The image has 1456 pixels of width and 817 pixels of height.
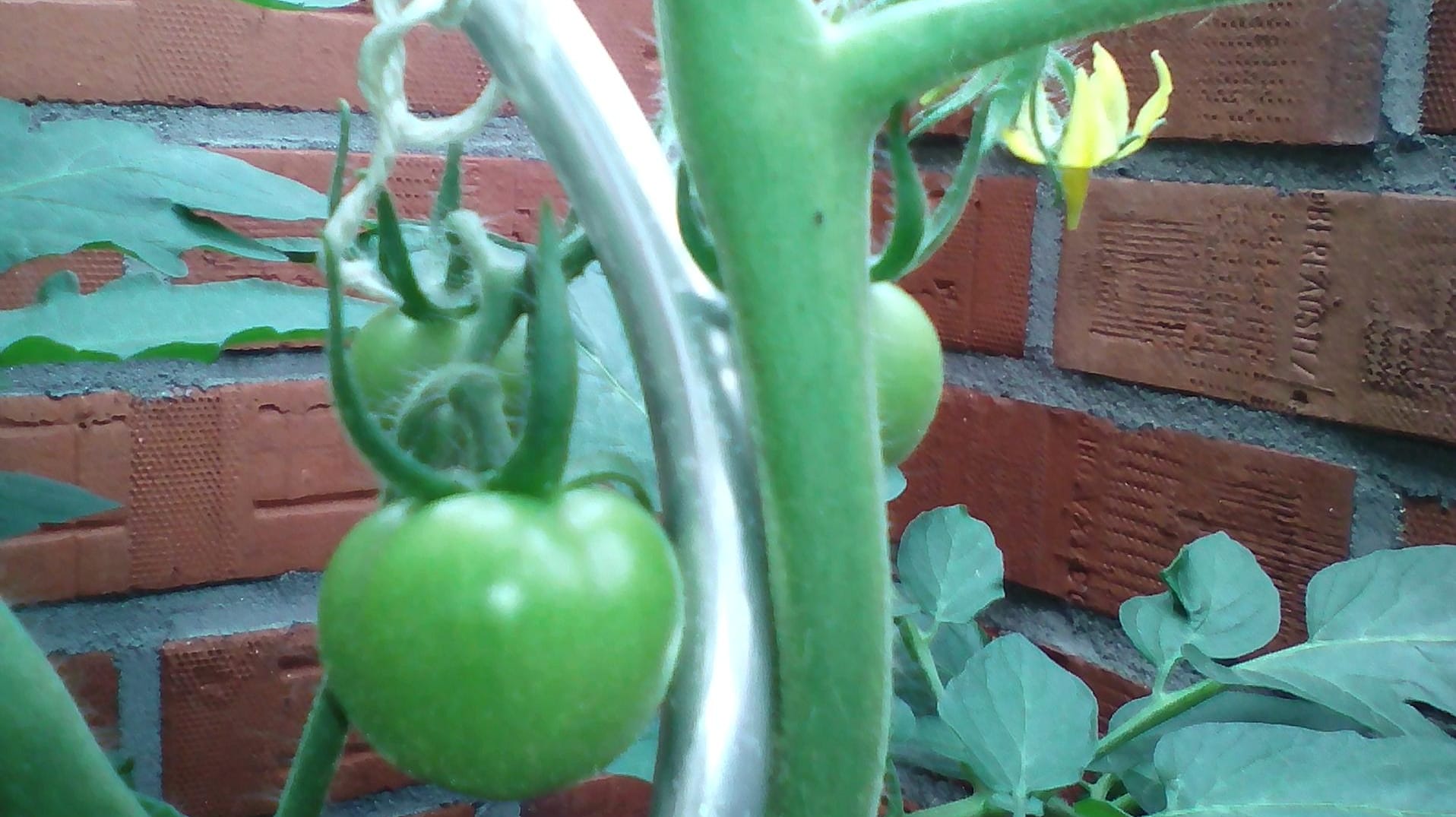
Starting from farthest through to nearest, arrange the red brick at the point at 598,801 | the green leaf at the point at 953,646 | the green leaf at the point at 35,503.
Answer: the red brick at the point at 598,801, the green leaf at the point at 953,646, the green leaf at the point at 35,503

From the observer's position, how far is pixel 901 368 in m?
0.18

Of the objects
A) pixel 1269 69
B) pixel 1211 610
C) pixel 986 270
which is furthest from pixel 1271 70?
pixel 1211 610

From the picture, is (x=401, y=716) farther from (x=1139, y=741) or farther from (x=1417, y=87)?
(x=1417, y=87)

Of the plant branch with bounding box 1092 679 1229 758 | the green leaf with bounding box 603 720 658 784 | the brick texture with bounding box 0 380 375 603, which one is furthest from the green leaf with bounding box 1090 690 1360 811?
the brick texture with bounding box 0 380 375 603

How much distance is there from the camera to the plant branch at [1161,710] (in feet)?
0.88

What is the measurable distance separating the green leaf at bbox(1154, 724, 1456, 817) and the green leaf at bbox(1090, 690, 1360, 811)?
4cm

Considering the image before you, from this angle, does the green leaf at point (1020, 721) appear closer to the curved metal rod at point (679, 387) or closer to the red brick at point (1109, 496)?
the curved metal rod at point (679, 387)

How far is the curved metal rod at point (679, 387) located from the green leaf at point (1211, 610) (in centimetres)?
19

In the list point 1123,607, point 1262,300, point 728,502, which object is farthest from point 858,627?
point 1262,300

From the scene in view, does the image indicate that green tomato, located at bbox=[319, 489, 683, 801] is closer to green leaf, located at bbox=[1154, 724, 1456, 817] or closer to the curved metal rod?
the curved metal rod

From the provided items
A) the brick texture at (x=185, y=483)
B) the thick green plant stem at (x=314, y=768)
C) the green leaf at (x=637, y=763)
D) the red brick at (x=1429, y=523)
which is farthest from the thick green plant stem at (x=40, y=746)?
the red brick at (x=1429, y=523)

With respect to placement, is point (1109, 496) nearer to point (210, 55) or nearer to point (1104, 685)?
point (1104, 685)

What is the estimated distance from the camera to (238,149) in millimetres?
483

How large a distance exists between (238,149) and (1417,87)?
485mm
